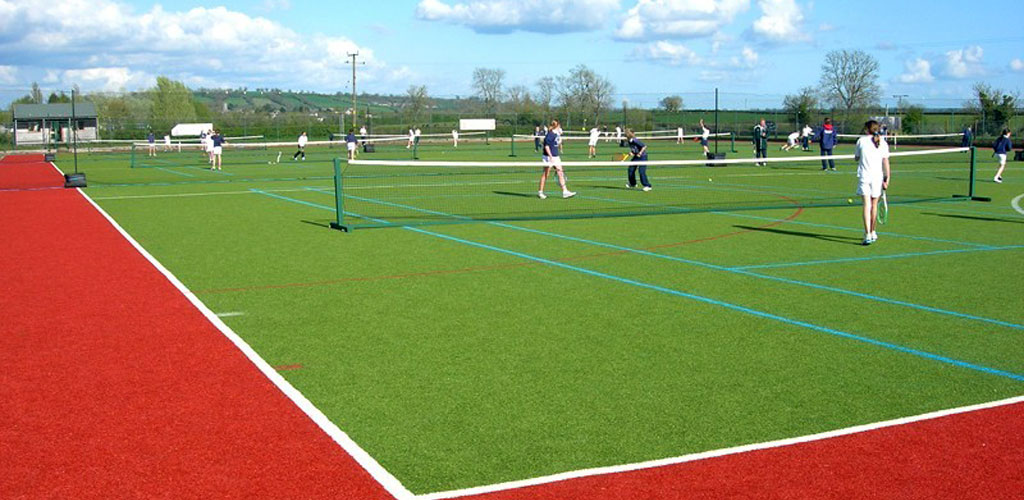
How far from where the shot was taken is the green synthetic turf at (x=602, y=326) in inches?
240

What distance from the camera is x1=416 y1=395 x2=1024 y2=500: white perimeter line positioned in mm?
5066

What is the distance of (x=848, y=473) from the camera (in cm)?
526

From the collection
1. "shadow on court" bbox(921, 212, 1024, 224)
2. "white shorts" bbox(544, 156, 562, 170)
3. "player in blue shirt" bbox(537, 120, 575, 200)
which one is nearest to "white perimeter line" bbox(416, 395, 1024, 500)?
"shadow on court" bbox(921, 212, 1024, 224)

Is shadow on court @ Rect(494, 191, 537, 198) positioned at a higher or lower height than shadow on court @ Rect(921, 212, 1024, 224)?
higher

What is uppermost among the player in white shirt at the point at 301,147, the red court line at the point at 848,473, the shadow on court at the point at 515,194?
the player in white shirt at the point at 301,147

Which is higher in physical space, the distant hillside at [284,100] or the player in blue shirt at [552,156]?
the distant hillside at [284,100]

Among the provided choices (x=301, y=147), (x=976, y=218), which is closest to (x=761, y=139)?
(x=976, y=218)

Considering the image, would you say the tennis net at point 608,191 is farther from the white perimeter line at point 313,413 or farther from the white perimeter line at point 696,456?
the white perimeter line at point 696,456

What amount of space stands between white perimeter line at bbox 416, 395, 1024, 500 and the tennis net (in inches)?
439

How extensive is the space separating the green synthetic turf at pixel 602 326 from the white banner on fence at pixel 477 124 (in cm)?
6053

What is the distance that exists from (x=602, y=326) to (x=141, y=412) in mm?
4262

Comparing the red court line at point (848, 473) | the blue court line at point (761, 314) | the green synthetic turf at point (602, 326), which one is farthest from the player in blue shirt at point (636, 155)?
Answer: the red court line at point (848, 473)

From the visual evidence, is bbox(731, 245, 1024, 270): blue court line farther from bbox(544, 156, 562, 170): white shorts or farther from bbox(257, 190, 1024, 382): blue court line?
bbox(544, 156, 562, 170): white shorts

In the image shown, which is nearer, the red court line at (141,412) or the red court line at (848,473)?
the red court line at (848,473)
